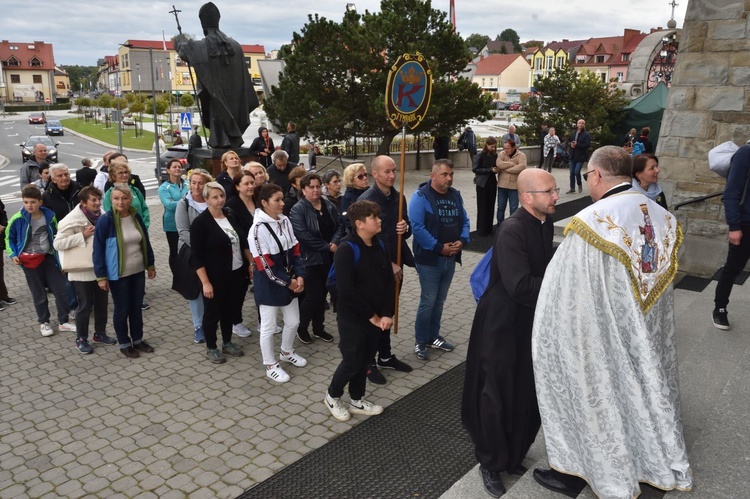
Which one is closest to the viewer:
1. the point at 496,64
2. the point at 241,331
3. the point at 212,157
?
the point at 241,331

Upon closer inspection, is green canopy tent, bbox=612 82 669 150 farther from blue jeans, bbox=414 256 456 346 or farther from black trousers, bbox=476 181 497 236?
blue jeans, bbox=414 256 456 346

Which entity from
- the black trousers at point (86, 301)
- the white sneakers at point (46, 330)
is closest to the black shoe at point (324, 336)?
the black trousers at point (86, 301)

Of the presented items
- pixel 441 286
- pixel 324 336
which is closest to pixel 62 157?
pixel 324 336

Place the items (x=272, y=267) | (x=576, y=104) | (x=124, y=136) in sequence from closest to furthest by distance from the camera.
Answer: (x=272, y=267), (x=576, y=104), (x=124, y=136)

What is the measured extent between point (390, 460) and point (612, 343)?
1801mm

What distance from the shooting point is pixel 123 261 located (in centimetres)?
568

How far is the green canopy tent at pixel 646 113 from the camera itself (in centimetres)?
2106

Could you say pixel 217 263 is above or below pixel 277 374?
above

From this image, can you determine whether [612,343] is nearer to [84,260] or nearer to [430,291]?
[430,291]

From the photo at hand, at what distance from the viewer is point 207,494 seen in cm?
382

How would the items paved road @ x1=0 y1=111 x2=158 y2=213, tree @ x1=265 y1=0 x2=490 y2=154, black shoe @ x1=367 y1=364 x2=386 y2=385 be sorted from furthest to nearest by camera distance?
paved road @ x1=0 y1=111 x2=158 y2=213
tree @ x1=265 y1=0 x2=490 y2=154
black shoe @ x1=367 y1=364 x2=386 y2=385

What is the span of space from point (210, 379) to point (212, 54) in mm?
6715

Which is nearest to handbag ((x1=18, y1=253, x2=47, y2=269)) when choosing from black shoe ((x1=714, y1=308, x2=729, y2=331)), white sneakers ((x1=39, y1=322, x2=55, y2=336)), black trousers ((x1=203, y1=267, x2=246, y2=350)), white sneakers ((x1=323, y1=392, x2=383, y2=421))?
white sneakers ((x1=39, y1=322, x2=55, y2=336))

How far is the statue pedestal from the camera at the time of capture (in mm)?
10633
